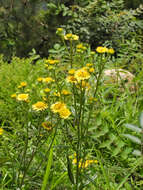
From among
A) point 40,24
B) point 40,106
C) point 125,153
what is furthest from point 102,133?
point 40,24

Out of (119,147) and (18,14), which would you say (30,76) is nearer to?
(119,147)

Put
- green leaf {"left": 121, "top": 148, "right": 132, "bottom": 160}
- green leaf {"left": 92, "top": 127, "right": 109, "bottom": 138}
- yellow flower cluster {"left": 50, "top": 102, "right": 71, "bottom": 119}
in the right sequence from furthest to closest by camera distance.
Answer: green leaf {"left": 92, "top": 127, "right": 109, "bottom": 138}, green leaf {"left": 121, "top": 148, "right": 132, "bottom": 160}, yellow flower cluster {"left": 50, "top": 102, "right": 71, "bottom": 119}

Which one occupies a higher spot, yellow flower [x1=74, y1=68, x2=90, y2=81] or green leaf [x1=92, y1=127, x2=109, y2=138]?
yellow flower [x1=74, y1=68, x2=90, y2=81]

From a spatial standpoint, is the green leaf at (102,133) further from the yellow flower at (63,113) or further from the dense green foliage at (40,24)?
the dense green foliage at (40,24)

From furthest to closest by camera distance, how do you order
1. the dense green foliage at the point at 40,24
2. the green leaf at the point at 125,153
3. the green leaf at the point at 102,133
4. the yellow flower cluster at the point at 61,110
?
1. the dense green foliage at the point at 40,24
2. the green leaf at the point at 102,133
3. the green leaf at the point at 125,153
4. the yellow flower cluster at the point at 61,110

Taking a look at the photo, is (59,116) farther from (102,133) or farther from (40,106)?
(102,133)

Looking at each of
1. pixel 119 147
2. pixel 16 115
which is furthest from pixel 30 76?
pixel 119 147

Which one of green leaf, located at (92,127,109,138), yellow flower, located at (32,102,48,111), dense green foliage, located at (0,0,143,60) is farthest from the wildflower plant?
dense green foliage, located at (0,0,143,60)

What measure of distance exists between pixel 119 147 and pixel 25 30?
328cm

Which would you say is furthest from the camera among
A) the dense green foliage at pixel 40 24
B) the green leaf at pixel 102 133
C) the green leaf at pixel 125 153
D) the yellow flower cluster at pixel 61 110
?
the dense green foliage at pixel 40 24

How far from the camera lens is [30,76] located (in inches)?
94.5

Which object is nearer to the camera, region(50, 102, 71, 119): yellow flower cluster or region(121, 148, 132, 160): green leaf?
region(50, 102, 71, 119): yellow flower cluster

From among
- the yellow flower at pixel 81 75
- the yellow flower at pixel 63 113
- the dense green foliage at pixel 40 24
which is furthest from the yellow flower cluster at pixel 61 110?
the dense green foliage at pixel 40 24

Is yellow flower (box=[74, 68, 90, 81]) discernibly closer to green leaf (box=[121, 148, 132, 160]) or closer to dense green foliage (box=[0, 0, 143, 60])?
green leaf (box=[121, 148, 132, 160])
